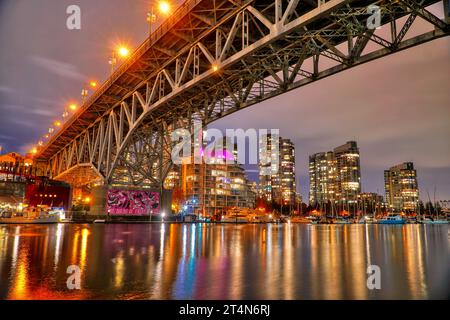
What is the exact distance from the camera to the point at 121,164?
44.2 meters

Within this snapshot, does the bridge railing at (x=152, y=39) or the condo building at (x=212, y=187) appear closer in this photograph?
the bridge railing at (x=152, y=39)

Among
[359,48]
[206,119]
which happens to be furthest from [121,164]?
[359,48]

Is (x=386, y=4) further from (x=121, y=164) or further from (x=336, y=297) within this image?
(x=121, y=164)

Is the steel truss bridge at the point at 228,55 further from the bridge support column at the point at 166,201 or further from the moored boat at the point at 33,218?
the moored boat at the point at 33,218

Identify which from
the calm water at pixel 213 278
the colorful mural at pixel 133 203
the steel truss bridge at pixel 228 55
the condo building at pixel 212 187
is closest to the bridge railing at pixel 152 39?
the steel truss bridge at pixel 228 55

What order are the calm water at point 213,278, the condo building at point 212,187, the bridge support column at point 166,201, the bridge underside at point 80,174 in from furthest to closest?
the condo building at point 212,187 < the bridge underside at point 80,174 < the bridge support column at point 166,201 < the calm water at point 213,278

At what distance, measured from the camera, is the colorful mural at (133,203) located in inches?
1823

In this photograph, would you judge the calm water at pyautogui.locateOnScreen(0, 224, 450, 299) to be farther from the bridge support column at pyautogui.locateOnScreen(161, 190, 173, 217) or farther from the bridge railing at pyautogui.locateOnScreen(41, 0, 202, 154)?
the bridge support column at pyautogui.locateOnScreen(161, 190, 173, 217)

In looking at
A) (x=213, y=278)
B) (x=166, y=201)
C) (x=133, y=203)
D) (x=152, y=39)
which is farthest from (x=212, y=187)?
(x=213, y=278)

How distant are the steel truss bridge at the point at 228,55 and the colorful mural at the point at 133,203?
6.66 ft

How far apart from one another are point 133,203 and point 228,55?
28980 mm

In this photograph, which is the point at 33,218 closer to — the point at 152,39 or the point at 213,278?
the point at 152,39

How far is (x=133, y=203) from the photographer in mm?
47156

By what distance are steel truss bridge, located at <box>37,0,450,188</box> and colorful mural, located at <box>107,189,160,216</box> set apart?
203cm
